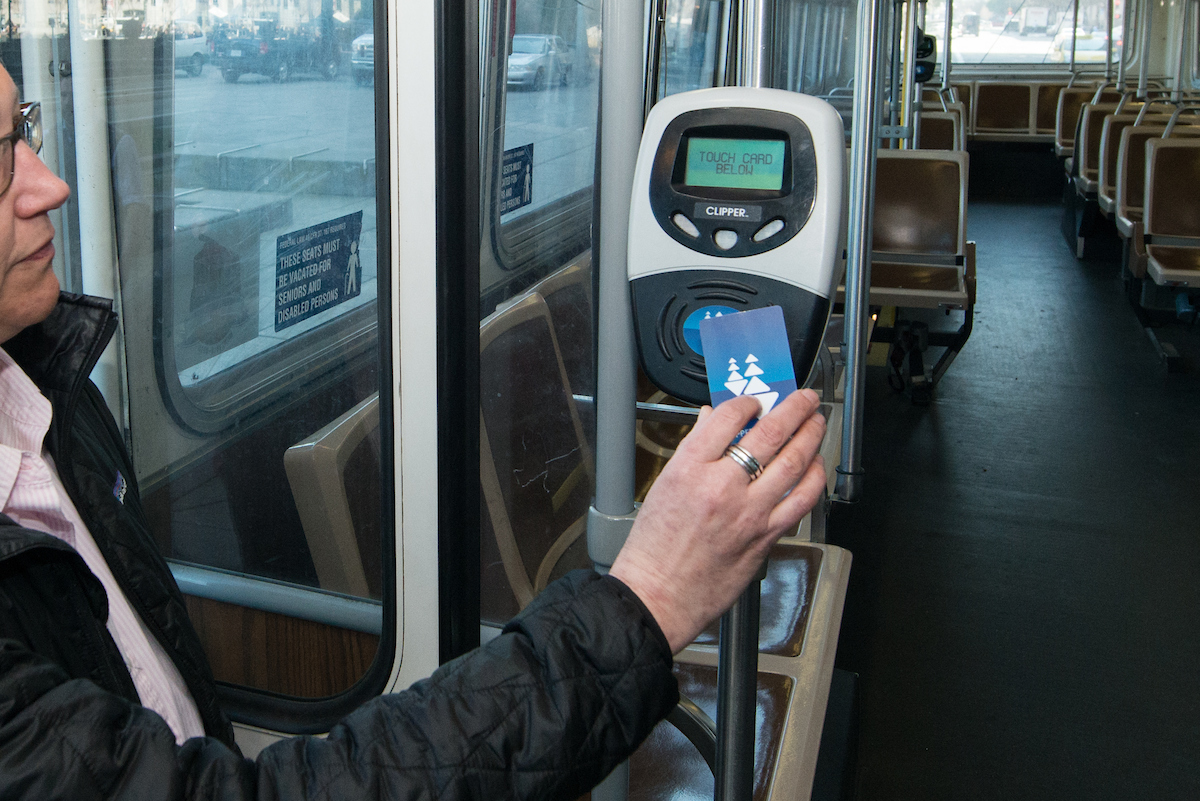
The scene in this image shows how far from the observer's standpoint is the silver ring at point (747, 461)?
76 cm

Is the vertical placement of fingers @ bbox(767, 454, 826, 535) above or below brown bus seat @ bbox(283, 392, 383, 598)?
above

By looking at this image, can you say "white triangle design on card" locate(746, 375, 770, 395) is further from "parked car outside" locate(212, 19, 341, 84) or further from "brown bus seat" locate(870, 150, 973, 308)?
"brown bus seat" locate(870, 150, 973, 308)

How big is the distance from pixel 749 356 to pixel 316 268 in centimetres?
61

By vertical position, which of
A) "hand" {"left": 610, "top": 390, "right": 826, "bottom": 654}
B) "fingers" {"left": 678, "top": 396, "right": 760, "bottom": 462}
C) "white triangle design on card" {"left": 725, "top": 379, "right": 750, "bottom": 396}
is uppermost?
"white triangle design on card" {"left": 725, "top": 379, "right": 750, "bottom": 396}

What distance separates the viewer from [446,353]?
3.78ft

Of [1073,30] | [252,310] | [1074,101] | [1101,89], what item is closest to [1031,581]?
[252,310]

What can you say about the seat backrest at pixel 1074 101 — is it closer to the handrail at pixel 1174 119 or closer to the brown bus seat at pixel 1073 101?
the brown bus seat at pixel 1073 101

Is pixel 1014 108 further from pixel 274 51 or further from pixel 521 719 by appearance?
pixel 521 719

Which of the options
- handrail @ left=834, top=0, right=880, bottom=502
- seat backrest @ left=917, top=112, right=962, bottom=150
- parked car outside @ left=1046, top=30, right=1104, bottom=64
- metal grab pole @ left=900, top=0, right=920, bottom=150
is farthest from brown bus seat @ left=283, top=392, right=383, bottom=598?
parked car outside @ left=1046, top=30, right=1104, bottom=64

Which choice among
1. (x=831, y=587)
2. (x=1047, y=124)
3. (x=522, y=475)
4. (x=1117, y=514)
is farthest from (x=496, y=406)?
(x=1047, y=124)

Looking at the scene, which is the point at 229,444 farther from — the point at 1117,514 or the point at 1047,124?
the point at 1047,124

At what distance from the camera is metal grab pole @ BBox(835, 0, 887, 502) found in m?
2.40

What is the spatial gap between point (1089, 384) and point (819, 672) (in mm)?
4068

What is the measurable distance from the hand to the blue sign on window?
2.71 ft
